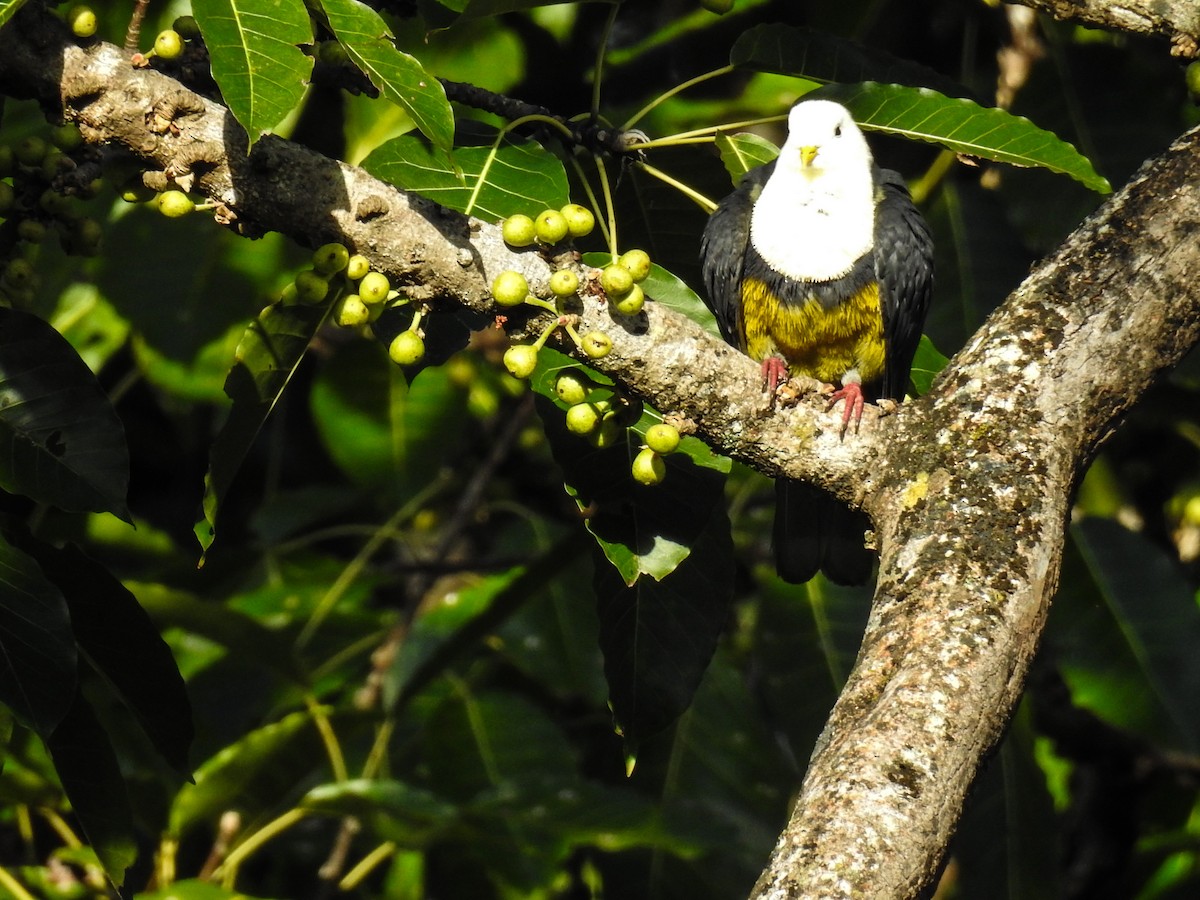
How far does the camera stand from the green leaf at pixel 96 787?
Answer: 1.90m

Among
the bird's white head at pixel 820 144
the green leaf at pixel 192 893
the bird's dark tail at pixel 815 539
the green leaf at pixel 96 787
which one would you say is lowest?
the green leaf at pixel 192 893

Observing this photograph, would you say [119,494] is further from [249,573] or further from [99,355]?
[99,355]

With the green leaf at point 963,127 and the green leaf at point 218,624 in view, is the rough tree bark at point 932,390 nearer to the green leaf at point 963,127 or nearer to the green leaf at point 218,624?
the green leaf at point 963,127

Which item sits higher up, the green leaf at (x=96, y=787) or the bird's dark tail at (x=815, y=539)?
the bird's dark tail at (x=815, y=539)

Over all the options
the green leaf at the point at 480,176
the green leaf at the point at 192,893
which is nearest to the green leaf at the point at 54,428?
the green leaf at the point at 480,176

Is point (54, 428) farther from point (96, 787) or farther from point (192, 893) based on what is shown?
point (192, 893)

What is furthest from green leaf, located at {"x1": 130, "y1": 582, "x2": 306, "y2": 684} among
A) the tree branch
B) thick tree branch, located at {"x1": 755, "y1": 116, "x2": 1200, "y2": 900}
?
thick tree branch, located at {"x1": 755, "y1": 116, "x2": 1200, "y2": 900}

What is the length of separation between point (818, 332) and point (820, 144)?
14.5 inches

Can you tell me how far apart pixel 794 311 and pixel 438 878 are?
1.81m

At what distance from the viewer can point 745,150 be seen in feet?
7.45

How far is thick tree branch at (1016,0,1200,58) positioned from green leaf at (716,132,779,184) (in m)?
0.45

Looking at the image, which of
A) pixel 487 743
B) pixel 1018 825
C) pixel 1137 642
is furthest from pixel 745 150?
pixel 487 743

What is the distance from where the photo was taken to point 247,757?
2709mm

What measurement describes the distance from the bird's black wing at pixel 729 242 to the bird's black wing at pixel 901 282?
264 mm
